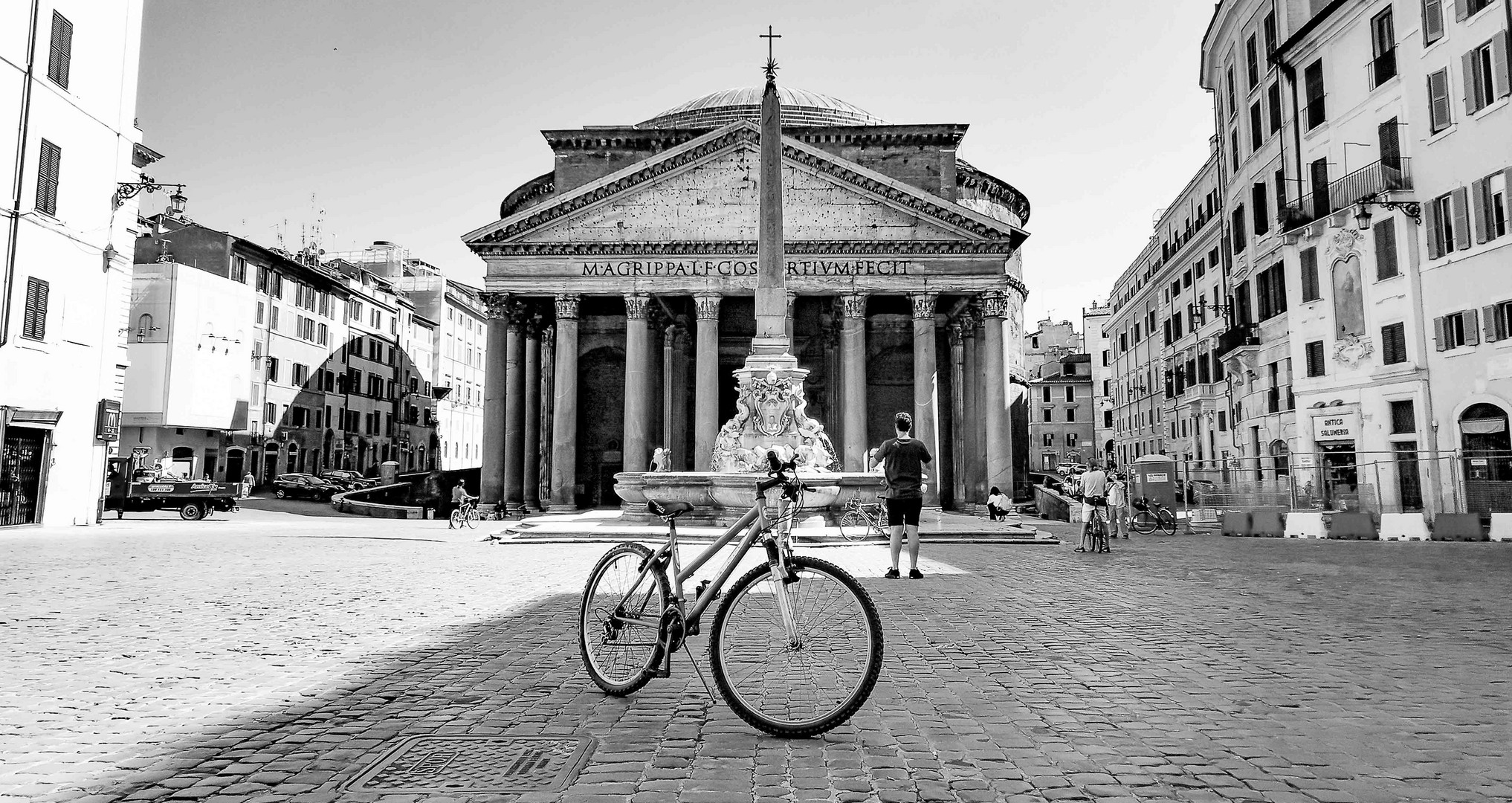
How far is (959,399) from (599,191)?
A: 16920 millimetres

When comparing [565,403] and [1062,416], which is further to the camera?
[1062,416]

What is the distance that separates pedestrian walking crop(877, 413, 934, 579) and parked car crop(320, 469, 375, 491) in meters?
40.9

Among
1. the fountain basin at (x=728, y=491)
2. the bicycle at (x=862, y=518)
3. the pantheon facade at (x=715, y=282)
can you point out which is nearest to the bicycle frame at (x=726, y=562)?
the fountain basin at (x=728, y=491)

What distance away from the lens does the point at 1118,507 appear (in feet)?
68.2

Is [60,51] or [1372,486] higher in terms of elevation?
[60,51]

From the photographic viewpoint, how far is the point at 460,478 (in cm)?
4781

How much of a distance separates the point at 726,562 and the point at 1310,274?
27.3 meters

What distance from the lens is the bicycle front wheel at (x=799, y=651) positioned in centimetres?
426

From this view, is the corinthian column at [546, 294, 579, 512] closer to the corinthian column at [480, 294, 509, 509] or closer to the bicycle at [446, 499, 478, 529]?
the corinthian column at [480, 294, 509, 509]

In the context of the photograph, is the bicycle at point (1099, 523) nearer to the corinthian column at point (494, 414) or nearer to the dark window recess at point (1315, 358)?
the dark window recess at point (1315, 358)

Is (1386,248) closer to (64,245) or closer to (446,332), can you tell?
(64,245)

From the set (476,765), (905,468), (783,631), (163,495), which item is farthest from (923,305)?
(476,765)

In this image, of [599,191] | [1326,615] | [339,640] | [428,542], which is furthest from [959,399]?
[339,640]

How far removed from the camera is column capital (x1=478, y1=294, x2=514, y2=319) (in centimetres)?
3575
